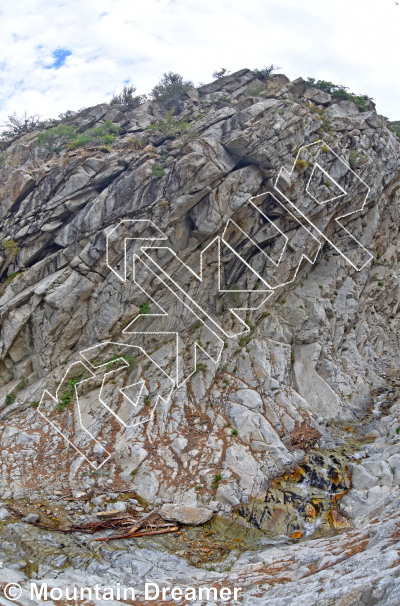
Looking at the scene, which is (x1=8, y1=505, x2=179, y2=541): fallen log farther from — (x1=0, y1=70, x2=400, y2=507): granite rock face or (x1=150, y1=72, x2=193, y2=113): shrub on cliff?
(x1=150, y1=72, x2=193, y2=113): shrub on cliff

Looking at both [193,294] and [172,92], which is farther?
[172,92]

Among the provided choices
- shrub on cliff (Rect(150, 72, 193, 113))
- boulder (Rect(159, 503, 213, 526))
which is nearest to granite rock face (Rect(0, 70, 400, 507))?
boulder (Rect(159, 503, 213, 526))

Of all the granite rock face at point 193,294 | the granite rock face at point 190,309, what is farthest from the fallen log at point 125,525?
the granite rock face at point 193,294

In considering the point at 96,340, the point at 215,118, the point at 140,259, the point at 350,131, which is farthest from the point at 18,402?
the point at 350,131

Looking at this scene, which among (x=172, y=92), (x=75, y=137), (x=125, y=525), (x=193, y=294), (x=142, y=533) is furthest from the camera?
(x=172, y=92)

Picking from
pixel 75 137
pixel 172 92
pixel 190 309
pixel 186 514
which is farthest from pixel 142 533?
pixel 172 92

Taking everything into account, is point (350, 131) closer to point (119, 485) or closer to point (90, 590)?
point (119, 485)

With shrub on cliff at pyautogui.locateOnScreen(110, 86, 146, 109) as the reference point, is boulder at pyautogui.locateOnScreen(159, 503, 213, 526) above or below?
below

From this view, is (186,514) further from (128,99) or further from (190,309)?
(128,99)

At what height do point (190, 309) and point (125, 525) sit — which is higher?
point (190, 309)

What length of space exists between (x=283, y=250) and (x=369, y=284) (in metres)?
6.86

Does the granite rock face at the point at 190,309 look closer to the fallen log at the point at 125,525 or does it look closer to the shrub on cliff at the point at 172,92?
the fallen log at the point at 125,525

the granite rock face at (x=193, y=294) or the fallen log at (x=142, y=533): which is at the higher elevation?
the granite rock face at (x=193, y=294)

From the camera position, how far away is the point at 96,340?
18141mm
